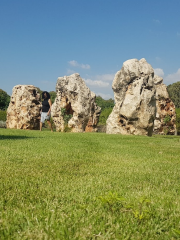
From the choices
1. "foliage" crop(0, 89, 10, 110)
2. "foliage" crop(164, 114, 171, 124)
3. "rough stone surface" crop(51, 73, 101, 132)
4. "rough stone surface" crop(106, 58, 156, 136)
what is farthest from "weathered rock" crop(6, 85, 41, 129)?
"foliage" crop(0, 89, 10, 110)

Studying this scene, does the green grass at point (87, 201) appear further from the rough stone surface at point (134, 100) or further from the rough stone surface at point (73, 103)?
the rough stone surface at point (73, 103)

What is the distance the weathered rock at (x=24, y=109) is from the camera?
22656 millimetres

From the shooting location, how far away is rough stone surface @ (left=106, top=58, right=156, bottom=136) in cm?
1714

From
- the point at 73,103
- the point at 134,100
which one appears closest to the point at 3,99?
the point at 73,103

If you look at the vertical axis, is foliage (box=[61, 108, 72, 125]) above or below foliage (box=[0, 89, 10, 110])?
below

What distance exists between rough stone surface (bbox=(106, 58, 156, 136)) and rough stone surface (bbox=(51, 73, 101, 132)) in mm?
3895

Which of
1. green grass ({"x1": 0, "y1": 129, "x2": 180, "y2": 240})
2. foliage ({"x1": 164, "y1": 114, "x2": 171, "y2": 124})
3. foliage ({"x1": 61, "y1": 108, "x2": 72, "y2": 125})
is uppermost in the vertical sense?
foliage ({"x1": 164, "y1": 114, "x2": 171, "y2": 124})

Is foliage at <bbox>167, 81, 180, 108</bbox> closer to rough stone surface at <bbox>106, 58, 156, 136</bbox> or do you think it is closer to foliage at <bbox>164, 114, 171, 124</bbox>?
foliage at <bbox>164, 114, 171, 124</bbox>

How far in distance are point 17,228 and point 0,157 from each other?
3325mm

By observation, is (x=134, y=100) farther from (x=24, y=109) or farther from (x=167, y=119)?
(x=167, y=119)

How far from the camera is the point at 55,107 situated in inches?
920

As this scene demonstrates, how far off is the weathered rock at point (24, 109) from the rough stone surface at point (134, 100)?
7.77m

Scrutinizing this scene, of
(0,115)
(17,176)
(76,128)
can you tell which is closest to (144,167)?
(17,176)

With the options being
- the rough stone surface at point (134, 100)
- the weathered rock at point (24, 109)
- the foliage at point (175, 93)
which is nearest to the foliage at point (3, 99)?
the weathered rock at point (24, 109)
